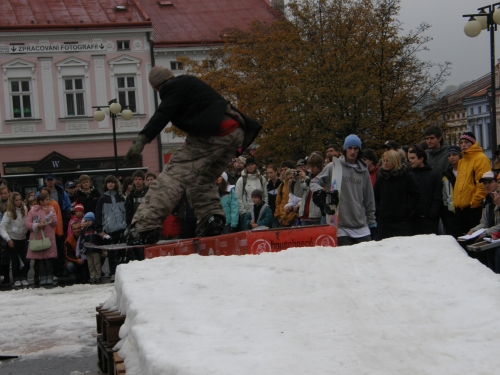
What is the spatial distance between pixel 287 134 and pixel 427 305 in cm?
3184

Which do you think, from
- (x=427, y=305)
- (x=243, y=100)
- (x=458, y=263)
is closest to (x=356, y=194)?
(x=458, y=263)

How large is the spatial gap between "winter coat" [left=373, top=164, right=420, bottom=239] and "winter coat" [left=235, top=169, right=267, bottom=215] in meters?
5.13

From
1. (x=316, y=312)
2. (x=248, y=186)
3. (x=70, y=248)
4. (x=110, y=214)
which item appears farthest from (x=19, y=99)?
(x=316, y=312)

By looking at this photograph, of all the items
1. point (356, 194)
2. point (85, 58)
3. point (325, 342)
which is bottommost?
point (325, 342)

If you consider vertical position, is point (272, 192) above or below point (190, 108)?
below

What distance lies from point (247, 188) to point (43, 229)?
391 cm

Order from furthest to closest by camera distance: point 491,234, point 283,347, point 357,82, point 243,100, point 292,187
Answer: point 243,100
point 357,82
point 292,187
point 491,234
point 283,347

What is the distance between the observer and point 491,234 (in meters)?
8.53

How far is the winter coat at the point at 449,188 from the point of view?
10188 millimetres

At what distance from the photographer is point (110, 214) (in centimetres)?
1423

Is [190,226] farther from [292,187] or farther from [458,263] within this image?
[458,263]

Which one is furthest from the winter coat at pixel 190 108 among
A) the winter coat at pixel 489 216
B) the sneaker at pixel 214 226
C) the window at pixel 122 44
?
the window at pixel 122 44

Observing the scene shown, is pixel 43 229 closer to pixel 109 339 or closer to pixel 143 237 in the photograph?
pixel 143 237

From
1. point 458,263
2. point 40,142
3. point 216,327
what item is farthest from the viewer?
point 40,142
